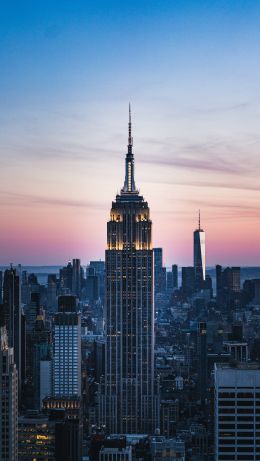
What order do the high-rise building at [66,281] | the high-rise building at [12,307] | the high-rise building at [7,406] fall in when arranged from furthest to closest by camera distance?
the high-rise building at [66,281] → the high-rise building at [12,307] → the high-rise building at [7,406]

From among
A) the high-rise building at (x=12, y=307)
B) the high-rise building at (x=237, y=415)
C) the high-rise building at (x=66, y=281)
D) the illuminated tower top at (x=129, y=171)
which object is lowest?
the high-rise building at (x=237, y=415)

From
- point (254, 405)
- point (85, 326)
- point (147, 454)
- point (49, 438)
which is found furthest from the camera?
point (85, 326)

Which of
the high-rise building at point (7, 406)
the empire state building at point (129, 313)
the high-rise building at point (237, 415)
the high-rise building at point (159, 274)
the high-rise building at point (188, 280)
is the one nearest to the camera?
the high-rise building at point (237, 415)

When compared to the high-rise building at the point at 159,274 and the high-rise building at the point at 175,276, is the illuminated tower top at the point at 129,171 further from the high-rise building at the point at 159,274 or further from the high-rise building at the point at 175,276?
the high-rise building at the point at 175,276

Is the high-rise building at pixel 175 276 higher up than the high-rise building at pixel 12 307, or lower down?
higher up

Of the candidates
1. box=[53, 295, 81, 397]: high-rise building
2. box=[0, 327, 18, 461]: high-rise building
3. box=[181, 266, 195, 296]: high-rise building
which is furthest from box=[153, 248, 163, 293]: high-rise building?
box=[0, 327, 18, 461]: high-rise building

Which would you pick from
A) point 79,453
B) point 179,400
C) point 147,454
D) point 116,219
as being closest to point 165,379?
point 179,400

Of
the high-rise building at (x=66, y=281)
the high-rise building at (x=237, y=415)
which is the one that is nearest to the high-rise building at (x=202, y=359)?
the high-rise building at (x=66, y=281)

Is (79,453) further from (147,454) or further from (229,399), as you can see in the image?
(229,399)
